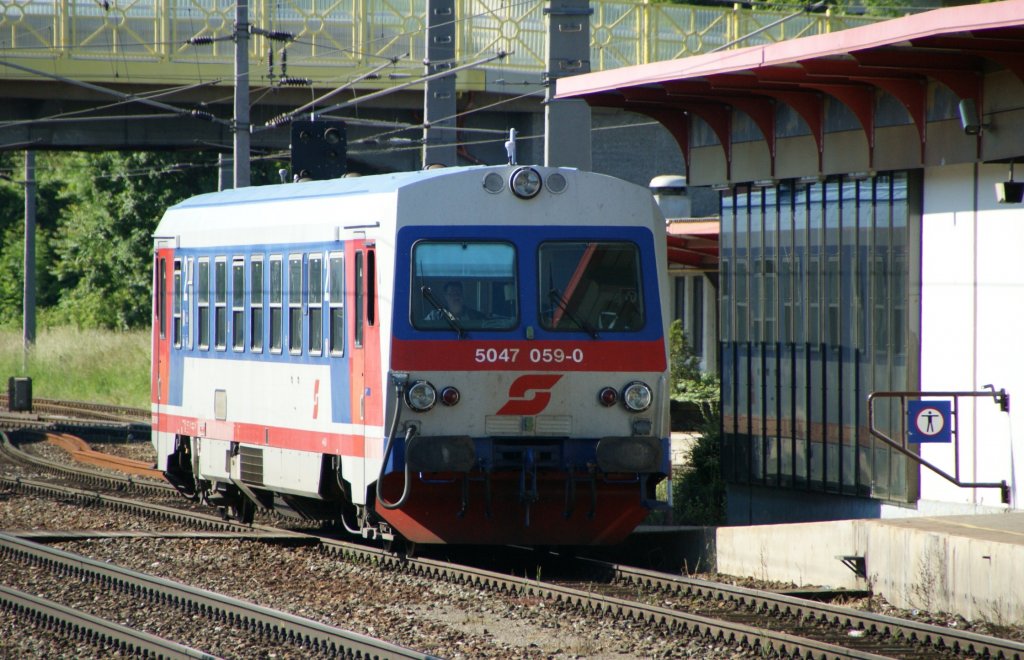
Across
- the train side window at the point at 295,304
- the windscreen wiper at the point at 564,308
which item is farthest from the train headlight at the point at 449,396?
the train side window at the point at 295,304

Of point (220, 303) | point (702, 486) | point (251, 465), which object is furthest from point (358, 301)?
point (702, 486)

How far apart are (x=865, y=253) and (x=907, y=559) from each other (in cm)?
411

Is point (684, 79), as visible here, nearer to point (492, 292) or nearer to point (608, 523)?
point (492, 292)

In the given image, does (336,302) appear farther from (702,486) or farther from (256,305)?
→ (702,486)

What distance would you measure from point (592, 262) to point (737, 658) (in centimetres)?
428

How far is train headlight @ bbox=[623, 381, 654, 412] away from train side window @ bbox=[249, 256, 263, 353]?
352 centimetres

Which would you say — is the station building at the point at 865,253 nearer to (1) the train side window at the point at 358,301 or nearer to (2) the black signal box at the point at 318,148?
(1) the train side window at the point at 358,301

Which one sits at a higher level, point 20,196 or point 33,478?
point 20,196

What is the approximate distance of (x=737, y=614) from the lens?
34.0ft

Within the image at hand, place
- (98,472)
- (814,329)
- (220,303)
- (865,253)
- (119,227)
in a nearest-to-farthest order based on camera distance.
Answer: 1. (865,253)
2. (814,329)
3. (220,303)
4. (98,472)
5. (119,227)

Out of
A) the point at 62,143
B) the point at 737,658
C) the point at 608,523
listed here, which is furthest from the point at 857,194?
the point at 62,143

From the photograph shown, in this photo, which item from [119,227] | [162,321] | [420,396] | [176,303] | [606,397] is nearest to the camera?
[420,396]

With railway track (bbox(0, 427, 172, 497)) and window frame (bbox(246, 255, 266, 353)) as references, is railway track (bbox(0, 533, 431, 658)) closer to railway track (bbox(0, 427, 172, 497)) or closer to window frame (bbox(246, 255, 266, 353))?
A: window frame (bbox(246, 255, 266, 353))

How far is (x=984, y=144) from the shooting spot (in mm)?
12289
